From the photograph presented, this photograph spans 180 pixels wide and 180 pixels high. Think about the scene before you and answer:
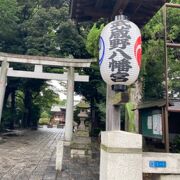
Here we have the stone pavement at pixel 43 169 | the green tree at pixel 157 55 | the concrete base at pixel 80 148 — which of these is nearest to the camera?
the stone pavement at pixel 43 169

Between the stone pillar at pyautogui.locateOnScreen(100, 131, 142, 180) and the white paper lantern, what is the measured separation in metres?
1.12

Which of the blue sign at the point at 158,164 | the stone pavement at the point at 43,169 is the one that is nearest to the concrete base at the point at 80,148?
the stone pavement at the point at 43,169

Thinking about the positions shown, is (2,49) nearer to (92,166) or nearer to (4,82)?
(4,82)

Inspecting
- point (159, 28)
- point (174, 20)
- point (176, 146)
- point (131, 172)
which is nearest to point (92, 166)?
point (176, 146)

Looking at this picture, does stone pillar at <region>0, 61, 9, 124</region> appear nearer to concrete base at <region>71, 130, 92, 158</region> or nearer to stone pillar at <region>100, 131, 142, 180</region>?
concrete base at <region>71, 130, 92, 158</region>

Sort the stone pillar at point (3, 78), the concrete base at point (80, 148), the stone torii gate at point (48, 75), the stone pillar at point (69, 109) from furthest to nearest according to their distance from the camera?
the stone torii gate at point (48, 75)
the stone pillar at point (69, 109)
the stone pillar at point (3, 78)
the concrete base at point (80, 148)

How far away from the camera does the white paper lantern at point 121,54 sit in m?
4.43

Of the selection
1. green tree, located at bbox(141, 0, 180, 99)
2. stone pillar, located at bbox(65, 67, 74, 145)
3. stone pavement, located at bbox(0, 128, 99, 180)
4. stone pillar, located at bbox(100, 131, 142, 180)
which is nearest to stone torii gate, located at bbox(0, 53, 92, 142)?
stone pillar, located at bbox(65, 67, 74, 145)

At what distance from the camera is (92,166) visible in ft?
27.3

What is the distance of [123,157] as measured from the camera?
156 inches

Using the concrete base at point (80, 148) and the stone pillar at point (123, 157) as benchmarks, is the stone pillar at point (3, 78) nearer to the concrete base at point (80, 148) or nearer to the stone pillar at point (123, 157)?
the concrete base at point (80, 148)

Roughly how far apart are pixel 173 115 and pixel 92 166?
22.2 ft

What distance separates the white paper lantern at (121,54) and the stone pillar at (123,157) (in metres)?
1.12

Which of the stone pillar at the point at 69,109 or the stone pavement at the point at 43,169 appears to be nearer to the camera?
the stone pavement at the point at 43,169
